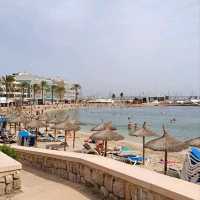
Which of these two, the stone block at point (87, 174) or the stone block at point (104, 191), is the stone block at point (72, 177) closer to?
the stone block at point (87, 174)

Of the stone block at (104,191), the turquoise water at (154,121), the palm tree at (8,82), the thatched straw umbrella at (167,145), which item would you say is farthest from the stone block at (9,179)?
the palm tree at (8,82)

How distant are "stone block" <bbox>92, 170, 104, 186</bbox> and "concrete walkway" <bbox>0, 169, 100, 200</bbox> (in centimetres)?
19

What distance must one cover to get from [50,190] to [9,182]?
2.05 feet

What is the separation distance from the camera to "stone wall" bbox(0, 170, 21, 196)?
509 cm

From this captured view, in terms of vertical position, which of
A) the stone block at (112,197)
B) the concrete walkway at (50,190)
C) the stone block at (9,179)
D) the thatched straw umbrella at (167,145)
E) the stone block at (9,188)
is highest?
the stone block at (9,179)

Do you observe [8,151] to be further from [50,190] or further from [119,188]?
[119,188]

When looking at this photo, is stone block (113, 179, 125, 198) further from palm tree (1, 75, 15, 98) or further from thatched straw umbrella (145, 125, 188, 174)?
palm tree (1, 75, 15, 98)

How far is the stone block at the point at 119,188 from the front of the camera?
422cm

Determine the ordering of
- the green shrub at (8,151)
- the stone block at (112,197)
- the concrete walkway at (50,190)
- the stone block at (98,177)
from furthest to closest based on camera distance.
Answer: the green shrub at (8,151) < the concrete walkway at (50,190) < the stone block at (98,177) < the stone block at (112,197)

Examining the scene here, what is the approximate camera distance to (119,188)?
4309 mm

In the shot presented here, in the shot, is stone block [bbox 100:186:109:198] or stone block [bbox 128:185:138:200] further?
stone block [bbox 100:186:109:198]

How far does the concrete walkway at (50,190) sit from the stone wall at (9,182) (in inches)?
4.4

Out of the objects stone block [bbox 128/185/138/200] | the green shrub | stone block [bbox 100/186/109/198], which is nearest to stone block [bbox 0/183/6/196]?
stone block [bbox 100/186/109/198]

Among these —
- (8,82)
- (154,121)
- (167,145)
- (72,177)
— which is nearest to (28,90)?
(8,82)
